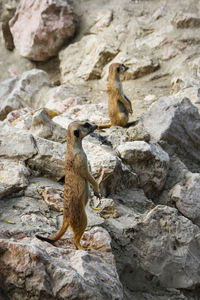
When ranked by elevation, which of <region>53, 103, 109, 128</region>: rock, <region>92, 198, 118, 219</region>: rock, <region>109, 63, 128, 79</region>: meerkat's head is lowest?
<region>53, 103, 109, 128</region>: rock

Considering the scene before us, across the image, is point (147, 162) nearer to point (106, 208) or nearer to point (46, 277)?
point (106, 208)

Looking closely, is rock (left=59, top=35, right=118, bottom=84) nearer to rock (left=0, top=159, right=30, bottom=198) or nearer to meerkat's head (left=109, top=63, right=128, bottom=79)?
meerkat's head (left=109, top=63, right=128, bottom=79)

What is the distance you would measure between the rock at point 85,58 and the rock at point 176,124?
320 cm

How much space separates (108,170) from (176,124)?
1.72 metres

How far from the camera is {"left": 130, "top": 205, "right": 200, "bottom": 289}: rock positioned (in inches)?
125

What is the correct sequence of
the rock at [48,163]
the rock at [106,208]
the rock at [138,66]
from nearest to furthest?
the rock at [106,208]
the rock at [48,163]
the rock at [138,66]

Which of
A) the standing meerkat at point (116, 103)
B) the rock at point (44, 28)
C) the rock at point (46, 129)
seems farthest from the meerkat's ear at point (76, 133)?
the rock at point (44, 28)

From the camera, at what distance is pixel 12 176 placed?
3.40 m

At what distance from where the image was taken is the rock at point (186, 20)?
790 centimetres


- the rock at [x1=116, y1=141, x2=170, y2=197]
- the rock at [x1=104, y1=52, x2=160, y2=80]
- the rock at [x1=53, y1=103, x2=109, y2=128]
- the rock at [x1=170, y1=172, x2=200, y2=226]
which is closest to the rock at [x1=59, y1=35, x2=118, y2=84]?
the rock at [x1=104, y1=52, x2=160, y2=80]

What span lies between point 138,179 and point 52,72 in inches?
222

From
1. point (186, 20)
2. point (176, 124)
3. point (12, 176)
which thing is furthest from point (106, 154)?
point (186, 20)

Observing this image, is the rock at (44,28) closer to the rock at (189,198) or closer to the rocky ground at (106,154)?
the rocky ground at (106,154)

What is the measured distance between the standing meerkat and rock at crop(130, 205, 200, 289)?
212 cm
